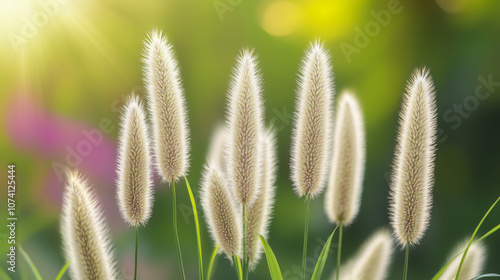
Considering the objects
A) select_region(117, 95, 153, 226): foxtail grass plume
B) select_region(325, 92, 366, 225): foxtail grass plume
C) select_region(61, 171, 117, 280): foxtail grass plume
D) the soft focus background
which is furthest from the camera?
the soft focus background

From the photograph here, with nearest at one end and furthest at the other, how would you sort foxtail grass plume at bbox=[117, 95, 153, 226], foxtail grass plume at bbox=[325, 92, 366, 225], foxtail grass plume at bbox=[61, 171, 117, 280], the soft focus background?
foxtail grass plume at bbox=[61, 171, 117, 280] → foxtail grass plume at bbox=[117, 95, 153, 226] → foxtail grass plume at bbox=[325, 92, 366, 225] → the soft focus background

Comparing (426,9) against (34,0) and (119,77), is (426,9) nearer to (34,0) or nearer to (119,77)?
(119,77)

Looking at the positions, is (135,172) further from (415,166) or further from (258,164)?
(415,166)

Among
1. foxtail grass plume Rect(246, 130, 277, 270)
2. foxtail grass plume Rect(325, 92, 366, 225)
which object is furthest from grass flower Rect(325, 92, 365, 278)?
foxtail grass plume Rect(246, 130, 277, 270)

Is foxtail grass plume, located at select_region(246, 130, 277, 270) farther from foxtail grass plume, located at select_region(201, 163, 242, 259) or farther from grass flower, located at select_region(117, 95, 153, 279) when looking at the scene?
grass flower, located at select_region(117, 95, 153, 279)

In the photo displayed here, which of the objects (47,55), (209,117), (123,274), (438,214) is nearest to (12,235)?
(123,274)

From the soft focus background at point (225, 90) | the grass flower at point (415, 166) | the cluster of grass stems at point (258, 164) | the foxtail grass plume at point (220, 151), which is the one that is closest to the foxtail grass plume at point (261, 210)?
the cluster of grass stems at point (258, 164)
